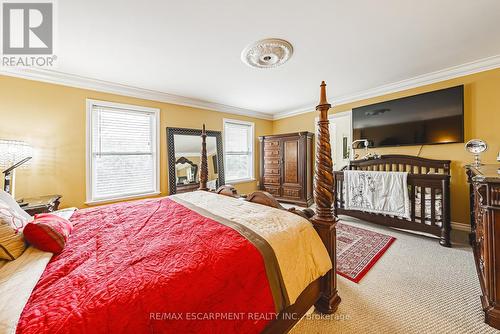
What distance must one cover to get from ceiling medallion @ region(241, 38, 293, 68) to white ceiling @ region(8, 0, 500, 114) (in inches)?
3.0

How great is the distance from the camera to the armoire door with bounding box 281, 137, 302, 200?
4.44 meters

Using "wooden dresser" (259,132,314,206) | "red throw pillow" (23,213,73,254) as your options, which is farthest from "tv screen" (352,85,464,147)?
"red throw pillow" (23,213,73,254)

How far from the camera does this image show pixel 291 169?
4.56 m

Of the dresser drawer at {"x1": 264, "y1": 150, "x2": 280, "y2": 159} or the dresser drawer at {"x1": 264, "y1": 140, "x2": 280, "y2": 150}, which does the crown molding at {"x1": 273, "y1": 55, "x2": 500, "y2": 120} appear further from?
the dresser drawer at {"x1": 264, "y1": 150, "x2": 280, "y2": 159}

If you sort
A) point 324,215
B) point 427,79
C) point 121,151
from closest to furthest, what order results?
1. point 324,215
2. point 427,79
3. point 121,151

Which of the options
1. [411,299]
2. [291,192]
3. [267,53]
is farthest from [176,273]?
[291,192]

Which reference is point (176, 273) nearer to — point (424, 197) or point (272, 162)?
point (424, 197)

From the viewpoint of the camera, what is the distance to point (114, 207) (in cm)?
194

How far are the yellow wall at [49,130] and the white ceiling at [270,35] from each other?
→ 42 centimetres

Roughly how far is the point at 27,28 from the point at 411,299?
168 inches

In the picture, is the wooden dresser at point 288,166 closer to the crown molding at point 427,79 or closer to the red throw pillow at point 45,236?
the crown molding at point 427,79

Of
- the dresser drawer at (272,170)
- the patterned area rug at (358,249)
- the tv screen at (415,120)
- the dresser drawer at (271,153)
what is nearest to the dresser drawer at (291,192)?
the dresser drawer at (272,170)

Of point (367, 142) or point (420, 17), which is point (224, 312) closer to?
point (420, 17)

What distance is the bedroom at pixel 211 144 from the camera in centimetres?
107
